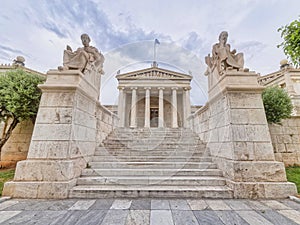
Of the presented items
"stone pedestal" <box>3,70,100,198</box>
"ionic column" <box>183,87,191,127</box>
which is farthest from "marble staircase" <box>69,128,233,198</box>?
"ionic column" <box>183,87,191,127</box>

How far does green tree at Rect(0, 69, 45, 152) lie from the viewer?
6227mm

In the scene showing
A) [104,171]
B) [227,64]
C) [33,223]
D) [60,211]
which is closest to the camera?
[33,223]

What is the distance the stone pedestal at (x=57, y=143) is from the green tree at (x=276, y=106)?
805 centimetres

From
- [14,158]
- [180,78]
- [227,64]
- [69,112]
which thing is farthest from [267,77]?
[14,158]

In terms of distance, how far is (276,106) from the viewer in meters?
6.89

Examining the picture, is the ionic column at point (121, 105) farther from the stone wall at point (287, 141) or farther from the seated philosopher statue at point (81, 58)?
the stone wall at point (287, 141)

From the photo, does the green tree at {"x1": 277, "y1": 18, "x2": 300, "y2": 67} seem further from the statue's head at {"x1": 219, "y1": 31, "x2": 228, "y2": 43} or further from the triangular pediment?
the triangular pediment

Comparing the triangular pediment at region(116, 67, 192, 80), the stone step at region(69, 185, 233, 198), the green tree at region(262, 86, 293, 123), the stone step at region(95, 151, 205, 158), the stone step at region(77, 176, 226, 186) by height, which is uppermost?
the triangular pediment at region(116, 67, 192, 80)

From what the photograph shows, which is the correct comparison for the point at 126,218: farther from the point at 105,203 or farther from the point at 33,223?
the point at 33,223

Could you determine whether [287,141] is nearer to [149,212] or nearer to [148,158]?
[148,158]

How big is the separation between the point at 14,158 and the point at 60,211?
6.81 m

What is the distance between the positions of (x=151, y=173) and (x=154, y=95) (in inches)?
797

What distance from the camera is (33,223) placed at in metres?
2.00

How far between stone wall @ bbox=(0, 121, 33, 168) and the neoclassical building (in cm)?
1303
